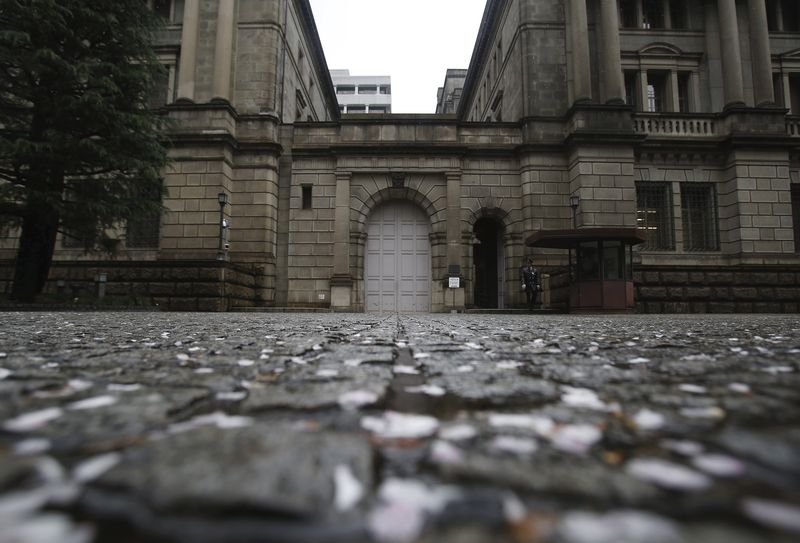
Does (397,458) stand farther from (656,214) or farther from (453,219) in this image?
(656,214)

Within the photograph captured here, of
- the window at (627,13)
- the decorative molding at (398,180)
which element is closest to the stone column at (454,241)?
the decorative molding at (398,180)

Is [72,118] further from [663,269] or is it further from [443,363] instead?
[663,269]

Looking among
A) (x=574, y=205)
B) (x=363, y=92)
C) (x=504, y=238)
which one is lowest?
(x=504, y=238)

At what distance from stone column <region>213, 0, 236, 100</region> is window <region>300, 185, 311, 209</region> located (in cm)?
428

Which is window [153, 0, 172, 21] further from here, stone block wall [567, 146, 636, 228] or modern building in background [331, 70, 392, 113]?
modern building in background [331, 70, 392, 113]

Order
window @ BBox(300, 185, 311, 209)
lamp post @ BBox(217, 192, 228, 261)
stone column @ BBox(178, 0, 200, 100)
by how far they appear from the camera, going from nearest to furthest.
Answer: lamp post @ BBox(217, 192, 228, 261)
stone column @ BBox(178, 0, 200, 100)
window @ BBox(300, 185, 311, 209)

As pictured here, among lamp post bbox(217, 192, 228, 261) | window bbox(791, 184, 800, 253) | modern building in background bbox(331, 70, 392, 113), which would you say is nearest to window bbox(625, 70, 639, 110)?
window bbox(791, 184, 800, 253)

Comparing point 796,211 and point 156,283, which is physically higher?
point 796,211

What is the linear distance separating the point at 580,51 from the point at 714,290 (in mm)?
9734

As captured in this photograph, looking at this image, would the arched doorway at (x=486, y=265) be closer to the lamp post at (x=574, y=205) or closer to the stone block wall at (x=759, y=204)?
the lamp post at (x=574, y=205)

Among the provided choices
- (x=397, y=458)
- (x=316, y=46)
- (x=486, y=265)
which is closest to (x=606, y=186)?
(x=486, y=265)

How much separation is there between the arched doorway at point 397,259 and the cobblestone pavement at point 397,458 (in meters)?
14.7

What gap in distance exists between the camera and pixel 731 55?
1608 centimetres

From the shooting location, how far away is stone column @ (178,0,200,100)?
15211 millimetres
